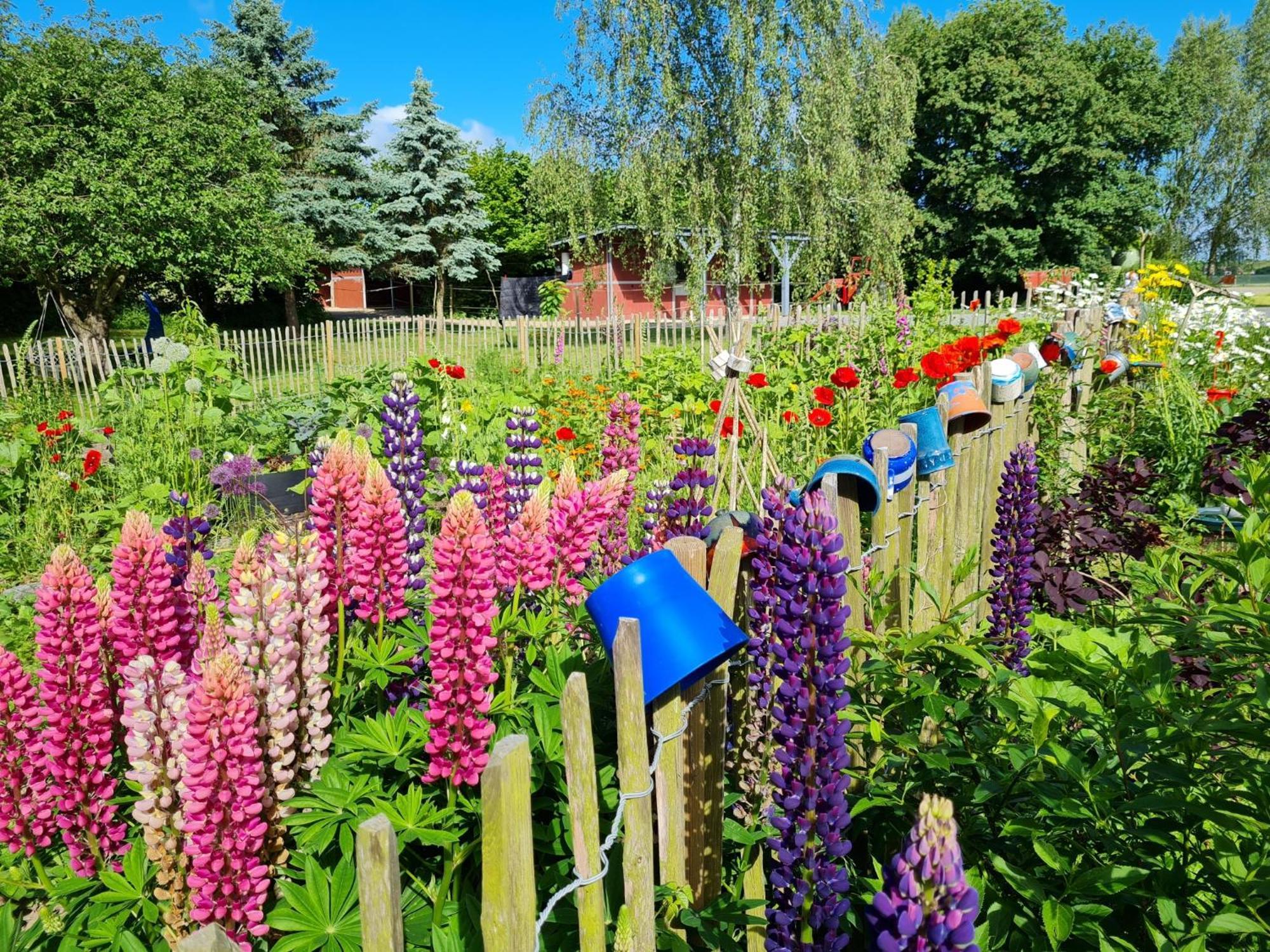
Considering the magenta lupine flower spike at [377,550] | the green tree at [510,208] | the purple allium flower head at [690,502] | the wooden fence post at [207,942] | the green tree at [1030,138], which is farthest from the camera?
the green tree at [510,208]

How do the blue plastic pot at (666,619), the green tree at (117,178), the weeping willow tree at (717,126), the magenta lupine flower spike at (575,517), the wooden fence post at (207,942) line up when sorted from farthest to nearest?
the green tree at (117,178) → the weeping willow tree at (717,126) → the magenta lupine flower spike at (575,517) → the blue plastic pot at (666,619) → the wooden fence post at (207,942)

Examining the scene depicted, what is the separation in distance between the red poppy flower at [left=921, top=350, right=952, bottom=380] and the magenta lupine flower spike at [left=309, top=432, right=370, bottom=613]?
3.65 metres

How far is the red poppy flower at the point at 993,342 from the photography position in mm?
5438

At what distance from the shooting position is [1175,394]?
5418mm

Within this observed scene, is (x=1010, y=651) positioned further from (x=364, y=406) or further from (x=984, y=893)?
(x=364, y=406)

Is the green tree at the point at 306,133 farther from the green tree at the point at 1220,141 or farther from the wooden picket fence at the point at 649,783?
the green tree at the point at 1220,141

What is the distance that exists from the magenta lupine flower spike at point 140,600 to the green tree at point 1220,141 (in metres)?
42.5

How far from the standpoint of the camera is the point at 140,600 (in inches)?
58.7

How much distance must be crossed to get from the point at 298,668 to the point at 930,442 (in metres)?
2.14

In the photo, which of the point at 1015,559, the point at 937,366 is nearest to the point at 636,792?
the point at 1015,559

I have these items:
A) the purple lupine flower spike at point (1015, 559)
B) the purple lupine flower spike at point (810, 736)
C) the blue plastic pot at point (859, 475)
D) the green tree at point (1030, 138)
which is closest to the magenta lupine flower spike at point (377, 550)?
the purple lupine flower spike at point (810, 736)

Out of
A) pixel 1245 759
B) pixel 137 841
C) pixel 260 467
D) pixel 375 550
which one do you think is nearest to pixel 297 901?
pixel 137 841

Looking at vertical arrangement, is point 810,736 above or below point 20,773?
above

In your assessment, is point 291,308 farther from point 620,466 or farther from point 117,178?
point 620,466
